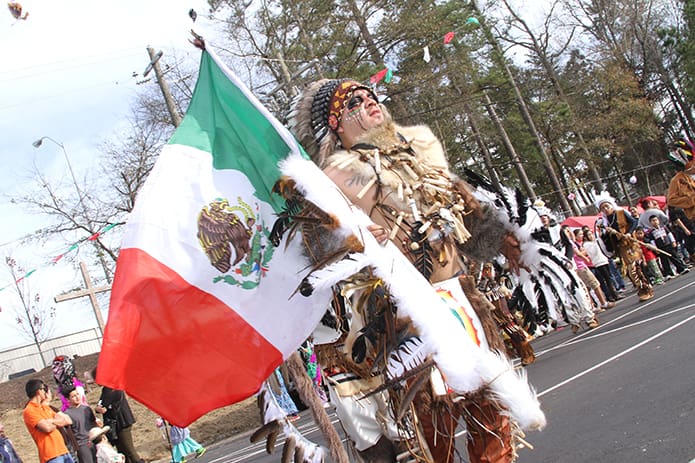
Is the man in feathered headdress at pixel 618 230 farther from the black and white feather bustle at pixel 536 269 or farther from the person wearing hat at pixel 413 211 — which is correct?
the person wearing hat at pixel 413 211

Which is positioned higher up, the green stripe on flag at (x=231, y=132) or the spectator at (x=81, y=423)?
the green stripe on flag at (x=231, y=132)

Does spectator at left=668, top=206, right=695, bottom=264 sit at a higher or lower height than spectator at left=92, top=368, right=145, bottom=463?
lower

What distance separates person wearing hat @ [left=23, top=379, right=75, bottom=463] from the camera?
26.3 feet

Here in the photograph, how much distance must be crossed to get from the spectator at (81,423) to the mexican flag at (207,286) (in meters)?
6.09

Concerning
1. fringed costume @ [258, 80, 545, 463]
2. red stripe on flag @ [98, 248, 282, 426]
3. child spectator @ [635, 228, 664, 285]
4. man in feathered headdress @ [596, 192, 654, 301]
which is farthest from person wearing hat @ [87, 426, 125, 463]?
child spectator @ [635, 228, 664, 285]

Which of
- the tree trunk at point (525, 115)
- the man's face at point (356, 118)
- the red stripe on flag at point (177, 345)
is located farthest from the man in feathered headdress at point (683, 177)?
the tree trunk at point (525, 115)

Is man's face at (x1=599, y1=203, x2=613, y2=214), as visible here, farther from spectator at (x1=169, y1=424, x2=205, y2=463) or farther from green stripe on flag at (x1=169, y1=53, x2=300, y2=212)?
green stripe on flag at (x1=169, y1=53, x2=300, y2=212)

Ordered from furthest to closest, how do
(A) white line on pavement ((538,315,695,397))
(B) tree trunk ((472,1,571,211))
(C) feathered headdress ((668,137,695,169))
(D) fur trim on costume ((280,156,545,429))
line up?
1. (B) tree trunk ((472,1,571,211))
2. (C) feathered headdress ((668,137,695,169))
3. (A) white line on pavement ((538,315,695,397))
4. (D) fur trim on costume ((280,156,545,429))

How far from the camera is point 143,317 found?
3176mm

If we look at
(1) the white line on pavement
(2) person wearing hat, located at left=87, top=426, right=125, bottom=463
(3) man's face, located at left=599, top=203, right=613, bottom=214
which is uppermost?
(3) man's face, located at left=599, top=203, right=613, bottom=214

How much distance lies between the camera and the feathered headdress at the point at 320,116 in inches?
138

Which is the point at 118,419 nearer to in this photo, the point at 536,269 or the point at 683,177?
the point at 536,269

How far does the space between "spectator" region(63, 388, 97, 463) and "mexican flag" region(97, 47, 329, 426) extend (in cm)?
609

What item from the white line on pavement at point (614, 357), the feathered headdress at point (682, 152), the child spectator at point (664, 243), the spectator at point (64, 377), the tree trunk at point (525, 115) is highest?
the tree trunk at point (525, 115)
